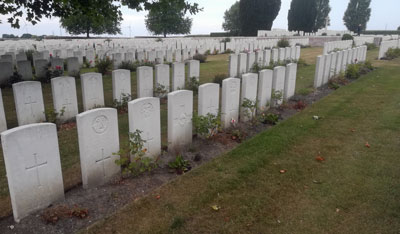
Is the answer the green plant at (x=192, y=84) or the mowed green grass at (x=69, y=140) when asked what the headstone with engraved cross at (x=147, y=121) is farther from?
the green plant at (x=192, y=84)

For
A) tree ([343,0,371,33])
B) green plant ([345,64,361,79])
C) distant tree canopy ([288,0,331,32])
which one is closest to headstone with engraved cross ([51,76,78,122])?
green plant ([345,64,361,79])

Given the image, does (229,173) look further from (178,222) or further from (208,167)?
(178,222)

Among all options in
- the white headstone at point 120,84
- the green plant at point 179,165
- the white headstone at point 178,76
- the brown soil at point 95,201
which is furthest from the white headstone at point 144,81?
the green plant at point 179,165

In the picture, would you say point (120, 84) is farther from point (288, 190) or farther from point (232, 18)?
point (232, 18)

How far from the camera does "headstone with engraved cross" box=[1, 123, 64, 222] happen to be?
2924 millimetres

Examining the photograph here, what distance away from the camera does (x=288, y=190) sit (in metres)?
3.77

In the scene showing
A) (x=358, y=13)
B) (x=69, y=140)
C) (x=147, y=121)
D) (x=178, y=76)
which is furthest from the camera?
(x=358, y=13)

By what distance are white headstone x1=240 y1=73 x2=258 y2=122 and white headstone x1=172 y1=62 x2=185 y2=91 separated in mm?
3452

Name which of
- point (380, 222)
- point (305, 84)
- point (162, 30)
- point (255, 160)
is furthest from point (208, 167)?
point (162, 30)

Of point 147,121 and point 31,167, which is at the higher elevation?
point 147,121

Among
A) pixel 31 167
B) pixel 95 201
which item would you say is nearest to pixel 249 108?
pixel 95 201

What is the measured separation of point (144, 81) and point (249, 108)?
3.29 meters

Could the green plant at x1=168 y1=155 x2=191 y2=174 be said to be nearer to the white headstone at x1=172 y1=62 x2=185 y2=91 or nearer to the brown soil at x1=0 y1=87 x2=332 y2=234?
the brown soil at x1=0 y1=87 x2=332 y2=234

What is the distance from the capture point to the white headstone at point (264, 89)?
22.1 ft
